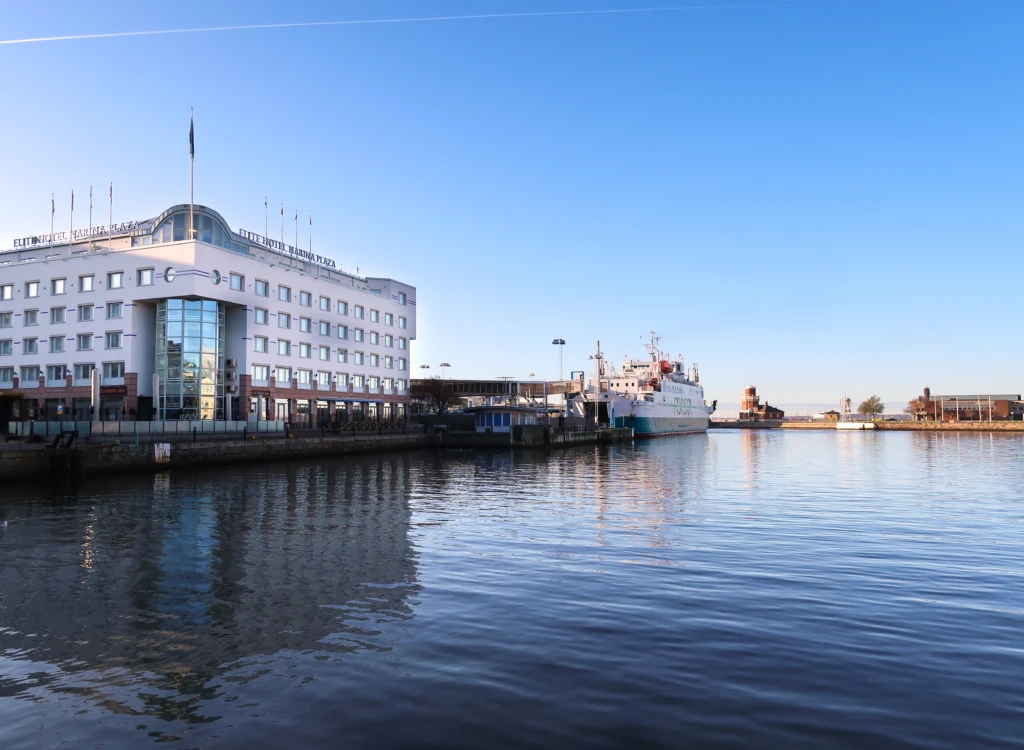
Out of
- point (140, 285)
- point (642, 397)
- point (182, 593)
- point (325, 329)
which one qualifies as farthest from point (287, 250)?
point (182, 593)

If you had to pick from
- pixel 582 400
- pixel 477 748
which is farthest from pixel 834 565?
pixel 582 400

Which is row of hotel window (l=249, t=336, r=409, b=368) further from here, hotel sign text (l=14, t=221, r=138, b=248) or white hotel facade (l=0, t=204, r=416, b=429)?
hotel sign text (l=14, t=221, r=138, b=248)

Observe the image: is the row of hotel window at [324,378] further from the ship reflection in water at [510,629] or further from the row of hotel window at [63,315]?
→ the ship reflection in water at [510,629]

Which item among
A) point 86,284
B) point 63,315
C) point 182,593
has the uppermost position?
point 86,284

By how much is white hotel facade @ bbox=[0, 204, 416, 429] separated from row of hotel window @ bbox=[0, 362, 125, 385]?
135 millimetres

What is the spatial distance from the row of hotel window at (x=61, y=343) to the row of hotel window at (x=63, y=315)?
152cm

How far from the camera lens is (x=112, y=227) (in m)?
74.9

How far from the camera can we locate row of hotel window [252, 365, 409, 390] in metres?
71.9

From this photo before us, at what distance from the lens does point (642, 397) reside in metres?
122

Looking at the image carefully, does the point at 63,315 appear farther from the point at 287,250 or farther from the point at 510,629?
the point at 510,629

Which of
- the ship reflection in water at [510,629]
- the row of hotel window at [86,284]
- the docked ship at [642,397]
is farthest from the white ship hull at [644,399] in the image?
the ship reflection in water at [510,629]

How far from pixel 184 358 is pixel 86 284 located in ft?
44.3

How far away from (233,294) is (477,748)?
221ft

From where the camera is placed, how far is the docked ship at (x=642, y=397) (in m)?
117
